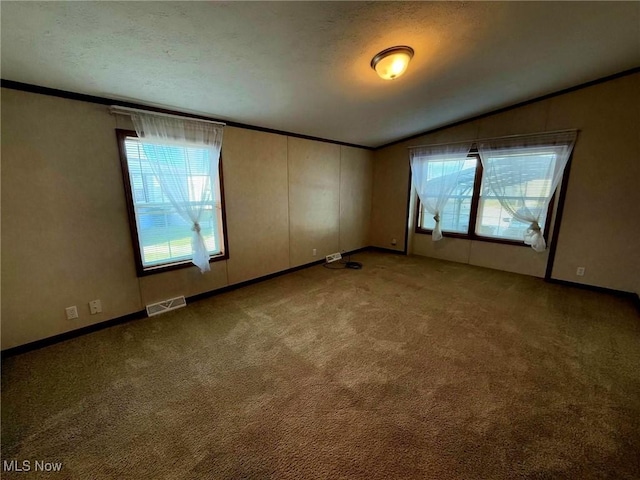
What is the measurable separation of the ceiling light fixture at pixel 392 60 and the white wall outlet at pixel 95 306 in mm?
3323

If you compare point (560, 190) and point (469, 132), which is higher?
point (469, 132)

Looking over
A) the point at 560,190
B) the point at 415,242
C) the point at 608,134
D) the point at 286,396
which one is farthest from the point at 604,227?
the point at 286,396

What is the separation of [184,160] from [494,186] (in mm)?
4295

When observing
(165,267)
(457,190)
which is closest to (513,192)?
(457,190)

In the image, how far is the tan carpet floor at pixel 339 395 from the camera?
1277mm

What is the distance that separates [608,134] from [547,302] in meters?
2.14

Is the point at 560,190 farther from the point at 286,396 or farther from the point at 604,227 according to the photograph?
the point at 286,396

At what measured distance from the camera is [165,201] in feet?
8.99

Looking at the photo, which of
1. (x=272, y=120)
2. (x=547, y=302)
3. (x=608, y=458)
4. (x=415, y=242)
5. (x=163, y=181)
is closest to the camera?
(x=608, y=458)

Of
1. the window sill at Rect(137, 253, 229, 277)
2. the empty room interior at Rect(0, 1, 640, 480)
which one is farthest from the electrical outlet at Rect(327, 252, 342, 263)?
the window sill at Rect(137, 253, 229, 277)

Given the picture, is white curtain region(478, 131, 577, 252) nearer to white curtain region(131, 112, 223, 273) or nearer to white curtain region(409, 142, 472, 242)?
white curtain region(409, 142, 472, 242)

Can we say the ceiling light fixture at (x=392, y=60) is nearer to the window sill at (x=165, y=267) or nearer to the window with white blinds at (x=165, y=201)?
the window with white blinds at (x=165, y=201)

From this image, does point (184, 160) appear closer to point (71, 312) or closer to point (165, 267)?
point (165, 267)

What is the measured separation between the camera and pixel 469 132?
4059 mm
